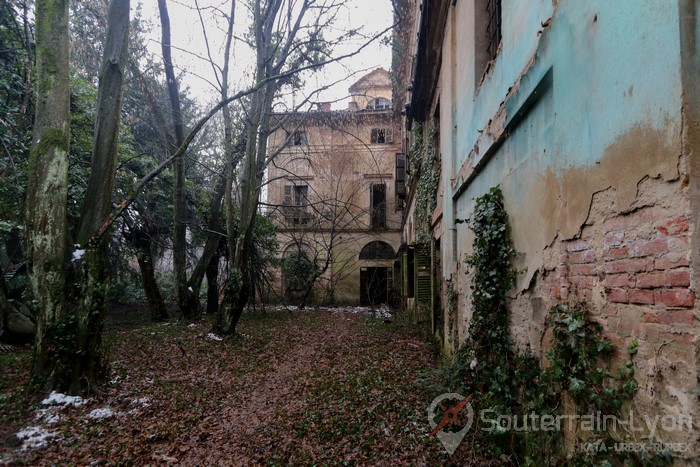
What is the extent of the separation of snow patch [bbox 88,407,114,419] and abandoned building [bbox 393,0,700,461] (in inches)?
185

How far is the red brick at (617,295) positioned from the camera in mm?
1924

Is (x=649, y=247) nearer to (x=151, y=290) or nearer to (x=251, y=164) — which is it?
(x=251, y=164)

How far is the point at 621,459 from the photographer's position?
186 centimetres

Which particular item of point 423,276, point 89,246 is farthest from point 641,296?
point 423,276

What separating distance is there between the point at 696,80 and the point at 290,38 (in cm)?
963

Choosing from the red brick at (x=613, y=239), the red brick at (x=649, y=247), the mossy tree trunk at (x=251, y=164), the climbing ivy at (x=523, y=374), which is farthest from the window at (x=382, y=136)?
the red brick at (x=649, y=247)

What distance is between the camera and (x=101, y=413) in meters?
4.43

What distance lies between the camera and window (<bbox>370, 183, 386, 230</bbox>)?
22016 millimetres

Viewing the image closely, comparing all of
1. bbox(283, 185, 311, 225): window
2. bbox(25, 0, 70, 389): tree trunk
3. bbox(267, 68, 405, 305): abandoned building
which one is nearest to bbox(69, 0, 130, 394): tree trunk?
bbox(25, 0, 70, 389): tree trunk

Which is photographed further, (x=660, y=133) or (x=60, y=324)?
(x=60, y=324)

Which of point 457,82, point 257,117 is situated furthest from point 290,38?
point 457,82

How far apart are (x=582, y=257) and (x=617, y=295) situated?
388 millimetres

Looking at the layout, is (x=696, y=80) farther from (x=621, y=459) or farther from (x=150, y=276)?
(x=150, y=276)

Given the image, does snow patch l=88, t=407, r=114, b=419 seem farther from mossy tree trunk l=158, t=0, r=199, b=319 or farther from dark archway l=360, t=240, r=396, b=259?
dark archway l=360, t=240, r=396, b=259
